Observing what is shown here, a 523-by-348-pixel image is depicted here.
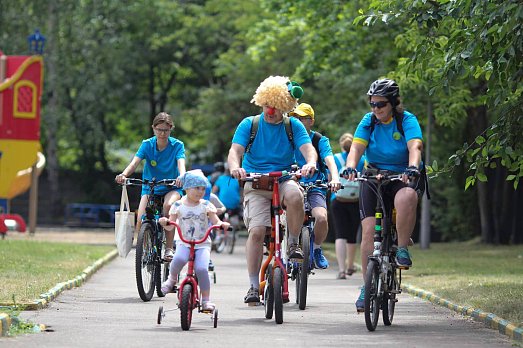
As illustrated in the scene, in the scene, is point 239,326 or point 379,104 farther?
point 379,104

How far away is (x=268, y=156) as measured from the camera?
11586 mm

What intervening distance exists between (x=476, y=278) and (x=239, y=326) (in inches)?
258

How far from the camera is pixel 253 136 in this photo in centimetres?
1157

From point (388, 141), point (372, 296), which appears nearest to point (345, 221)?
point (388, 141)

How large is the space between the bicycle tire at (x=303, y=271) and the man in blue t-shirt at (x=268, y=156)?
0.70 metres

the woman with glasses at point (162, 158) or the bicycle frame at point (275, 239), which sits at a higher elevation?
the woman with glasses at point (162, 158)

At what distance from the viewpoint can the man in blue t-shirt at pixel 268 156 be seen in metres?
11.5

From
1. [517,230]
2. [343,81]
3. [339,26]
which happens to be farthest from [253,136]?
[517,230]

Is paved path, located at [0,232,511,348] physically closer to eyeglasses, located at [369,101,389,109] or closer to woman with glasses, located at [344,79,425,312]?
woman with glasses, located at [344,79,425,312]

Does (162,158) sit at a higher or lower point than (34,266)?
higher

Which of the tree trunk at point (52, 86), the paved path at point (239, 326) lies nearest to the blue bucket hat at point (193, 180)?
the paved path at point (239, 326)

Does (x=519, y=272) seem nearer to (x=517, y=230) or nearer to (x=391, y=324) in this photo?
(x=391, y=324)

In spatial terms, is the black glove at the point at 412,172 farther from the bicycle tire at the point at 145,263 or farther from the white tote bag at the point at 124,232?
the white tote bag at the point at 124,232

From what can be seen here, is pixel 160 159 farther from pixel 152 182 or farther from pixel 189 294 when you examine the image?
pixel 189 294
